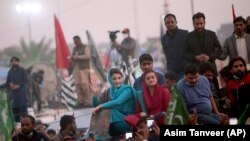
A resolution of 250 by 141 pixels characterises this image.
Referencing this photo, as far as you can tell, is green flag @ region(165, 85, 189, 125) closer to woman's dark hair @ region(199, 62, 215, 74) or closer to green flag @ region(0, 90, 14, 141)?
woman's dark hair @ region(199, 62, 215, 74)

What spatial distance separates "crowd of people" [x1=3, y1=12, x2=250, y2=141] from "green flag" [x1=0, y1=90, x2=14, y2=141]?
154 mm

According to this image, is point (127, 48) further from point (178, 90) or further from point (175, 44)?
point (178, 90)

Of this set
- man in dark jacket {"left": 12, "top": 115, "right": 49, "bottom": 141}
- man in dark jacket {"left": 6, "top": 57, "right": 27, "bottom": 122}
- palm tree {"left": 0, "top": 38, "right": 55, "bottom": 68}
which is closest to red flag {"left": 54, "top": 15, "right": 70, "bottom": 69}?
man in dark jacket {"left": 6, "top": 57, "right": 27, "bottom": 122}

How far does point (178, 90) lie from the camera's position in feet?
24.3

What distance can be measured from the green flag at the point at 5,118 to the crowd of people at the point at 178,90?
0.15 metres

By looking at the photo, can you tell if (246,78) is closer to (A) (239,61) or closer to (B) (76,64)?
(A) (239,61)

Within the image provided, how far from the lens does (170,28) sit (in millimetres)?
9875

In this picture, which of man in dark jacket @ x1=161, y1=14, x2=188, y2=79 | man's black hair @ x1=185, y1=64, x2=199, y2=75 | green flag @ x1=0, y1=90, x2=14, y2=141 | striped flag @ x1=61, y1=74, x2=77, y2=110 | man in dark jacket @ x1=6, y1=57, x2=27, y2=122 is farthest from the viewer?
striped flag @ x1=61, y1=74, x2=77, y2=110

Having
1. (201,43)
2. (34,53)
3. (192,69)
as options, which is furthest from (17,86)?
(34,53)

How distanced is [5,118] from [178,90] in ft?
8.71

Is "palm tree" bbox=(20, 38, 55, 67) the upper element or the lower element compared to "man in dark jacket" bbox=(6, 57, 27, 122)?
upper

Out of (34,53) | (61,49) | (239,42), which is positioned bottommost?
(239,42)

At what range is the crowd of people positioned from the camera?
8.23 m

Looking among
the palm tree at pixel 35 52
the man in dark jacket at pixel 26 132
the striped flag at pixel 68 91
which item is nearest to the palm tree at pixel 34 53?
the palm tree at pixel 35 52
